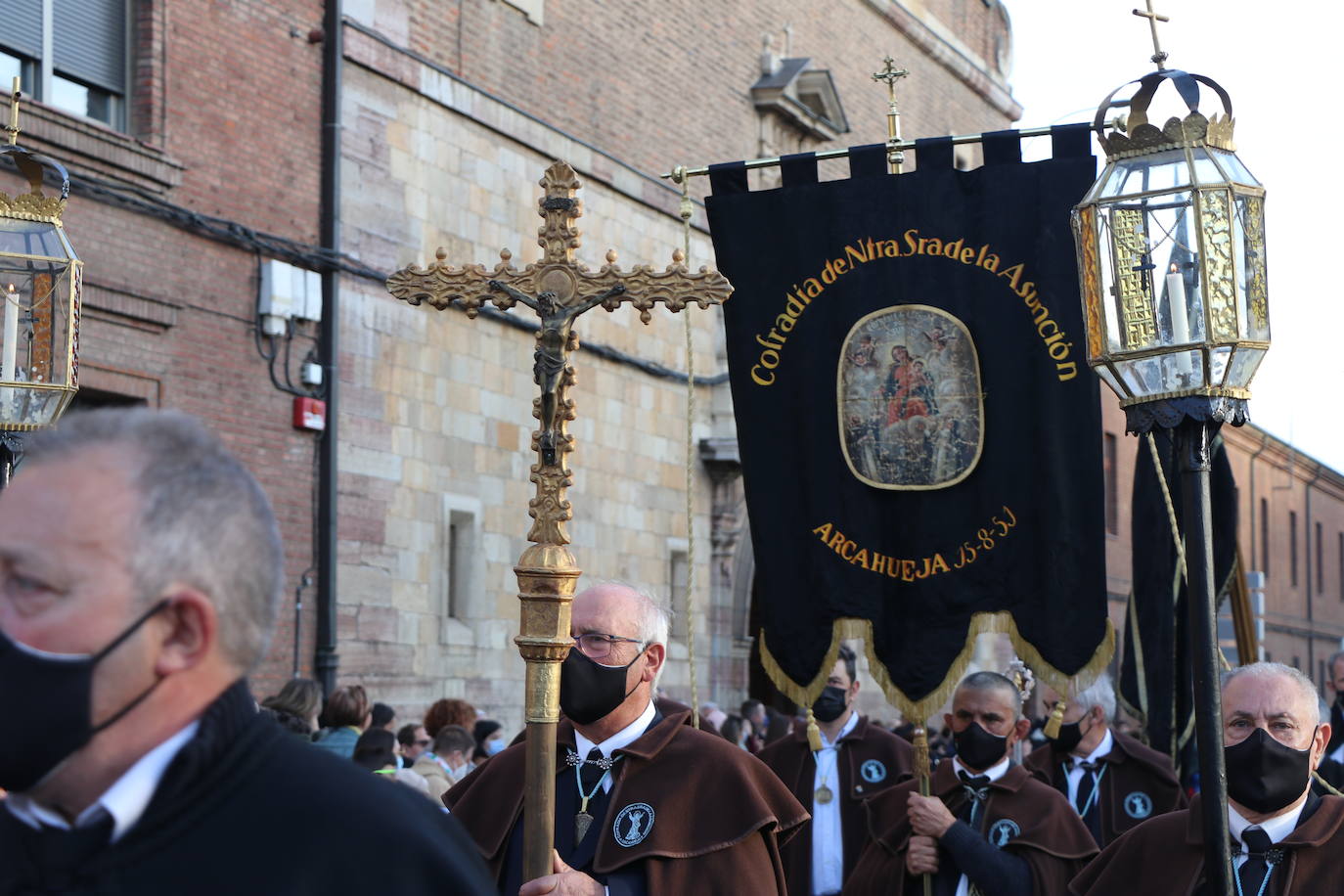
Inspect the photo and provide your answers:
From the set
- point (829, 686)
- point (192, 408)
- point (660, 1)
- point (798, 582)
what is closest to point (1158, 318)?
point (798, 582)

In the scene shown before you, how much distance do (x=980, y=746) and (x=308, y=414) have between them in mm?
7834

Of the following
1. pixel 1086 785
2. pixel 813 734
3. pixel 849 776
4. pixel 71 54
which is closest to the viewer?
pixel 813 734

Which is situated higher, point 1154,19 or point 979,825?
point 1154,19

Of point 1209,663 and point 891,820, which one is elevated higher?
point 1209,663

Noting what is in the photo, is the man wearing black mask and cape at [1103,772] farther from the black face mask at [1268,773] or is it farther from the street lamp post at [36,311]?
the street lamp post at [36,311]

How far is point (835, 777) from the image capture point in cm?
855

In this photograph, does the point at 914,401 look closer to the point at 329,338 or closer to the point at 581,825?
the point at 581,825

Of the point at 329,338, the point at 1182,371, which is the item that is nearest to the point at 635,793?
the point at 1182,371

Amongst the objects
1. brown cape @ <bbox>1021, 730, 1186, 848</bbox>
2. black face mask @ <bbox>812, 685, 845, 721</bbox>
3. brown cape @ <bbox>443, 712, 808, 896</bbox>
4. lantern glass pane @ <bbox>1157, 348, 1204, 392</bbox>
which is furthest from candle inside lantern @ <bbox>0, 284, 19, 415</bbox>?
brown cape @ <bbox>1021, 730, 1186, 848</bbox>

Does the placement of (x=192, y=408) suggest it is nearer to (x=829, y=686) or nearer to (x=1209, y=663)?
(x=829, y=686)

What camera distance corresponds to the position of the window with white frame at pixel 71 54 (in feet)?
38.4

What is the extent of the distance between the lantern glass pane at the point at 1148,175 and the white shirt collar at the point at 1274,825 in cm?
181

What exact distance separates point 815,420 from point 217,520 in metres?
5.37

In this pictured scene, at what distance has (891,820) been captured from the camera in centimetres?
695
